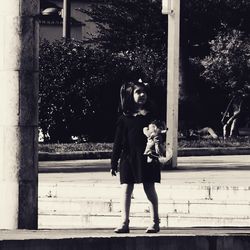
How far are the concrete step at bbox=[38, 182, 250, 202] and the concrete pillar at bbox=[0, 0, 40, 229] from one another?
4689mm

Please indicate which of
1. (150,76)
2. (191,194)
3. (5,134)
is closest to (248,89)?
(150,76)

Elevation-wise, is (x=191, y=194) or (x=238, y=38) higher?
(x=238, y=38)

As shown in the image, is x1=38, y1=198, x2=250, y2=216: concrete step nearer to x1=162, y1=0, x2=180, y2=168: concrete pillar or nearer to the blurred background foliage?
x1=162, y1=0, x2=180, y2=168: concrete pillar

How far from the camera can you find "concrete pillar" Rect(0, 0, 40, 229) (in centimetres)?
1323

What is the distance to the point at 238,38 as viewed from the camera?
1687 inches

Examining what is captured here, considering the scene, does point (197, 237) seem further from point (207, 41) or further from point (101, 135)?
point (207, 41)

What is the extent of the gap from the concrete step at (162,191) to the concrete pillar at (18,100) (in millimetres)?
4689

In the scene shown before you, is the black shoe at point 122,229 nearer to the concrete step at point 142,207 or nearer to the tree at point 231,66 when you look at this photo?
the concrete step at point 142,207

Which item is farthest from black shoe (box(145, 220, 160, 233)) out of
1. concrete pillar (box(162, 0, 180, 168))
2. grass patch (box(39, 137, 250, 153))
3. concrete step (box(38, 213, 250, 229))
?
grass patch (box(39, 137, 250, 153))

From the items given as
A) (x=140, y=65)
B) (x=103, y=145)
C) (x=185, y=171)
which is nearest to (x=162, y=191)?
(x=185, y=171)

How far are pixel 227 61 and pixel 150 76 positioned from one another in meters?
3.71

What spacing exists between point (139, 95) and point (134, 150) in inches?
20.8

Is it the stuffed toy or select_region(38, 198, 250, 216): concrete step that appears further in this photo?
select_region(38, 198, 250, 216): concrete step

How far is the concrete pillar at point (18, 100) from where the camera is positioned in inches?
521
